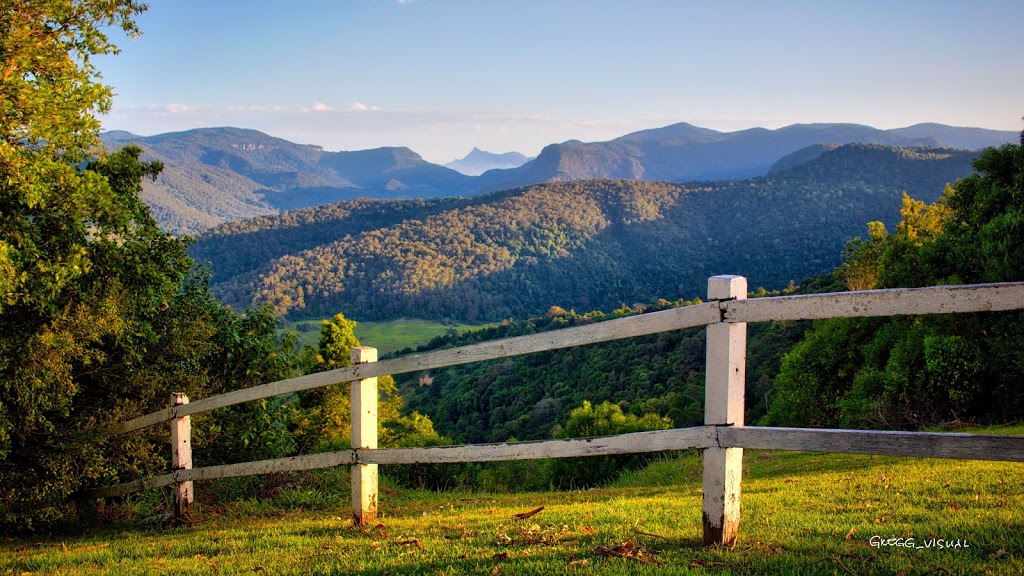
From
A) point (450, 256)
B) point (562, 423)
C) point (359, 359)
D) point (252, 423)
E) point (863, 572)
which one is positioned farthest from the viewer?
point (450, 256)

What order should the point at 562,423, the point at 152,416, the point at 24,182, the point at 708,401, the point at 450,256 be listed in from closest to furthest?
the point at 708,401
the point at 24,182
the point at 152,416
the point at 562,423
the point at 450,256

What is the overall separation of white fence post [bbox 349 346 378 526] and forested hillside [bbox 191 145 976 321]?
4608 inches

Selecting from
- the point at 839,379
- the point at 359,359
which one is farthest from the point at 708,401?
the point at 839,379

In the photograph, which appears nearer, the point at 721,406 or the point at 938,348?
the point at 721,406

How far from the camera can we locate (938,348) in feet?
51.5

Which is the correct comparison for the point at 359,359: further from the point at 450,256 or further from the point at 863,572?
the point at 450,256

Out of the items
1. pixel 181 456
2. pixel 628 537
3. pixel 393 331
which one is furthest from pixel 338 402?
pixel 393 331

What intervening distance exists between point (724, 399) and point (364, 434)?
9.15ft

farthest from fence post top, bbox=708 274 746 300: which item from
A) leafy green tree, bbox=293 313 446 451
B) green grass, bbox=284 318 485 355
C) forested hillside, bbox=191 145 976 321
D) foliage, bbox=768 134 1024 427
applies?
forested hillside, bbox=191 145 976 321

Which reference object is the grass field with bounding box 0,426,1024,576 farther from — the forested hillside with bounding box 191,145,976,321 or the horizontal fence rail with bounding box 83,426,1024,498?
the forested hillside with bounding box 191,145,976,321

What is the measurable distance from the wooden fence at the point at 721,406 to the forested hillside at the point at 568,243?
117m

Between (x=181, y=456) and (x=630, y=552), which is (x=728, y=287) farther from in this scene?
(x=181, y=456)

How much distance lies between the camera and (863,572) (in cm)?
346

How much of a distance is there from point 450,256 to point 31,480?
496ft
